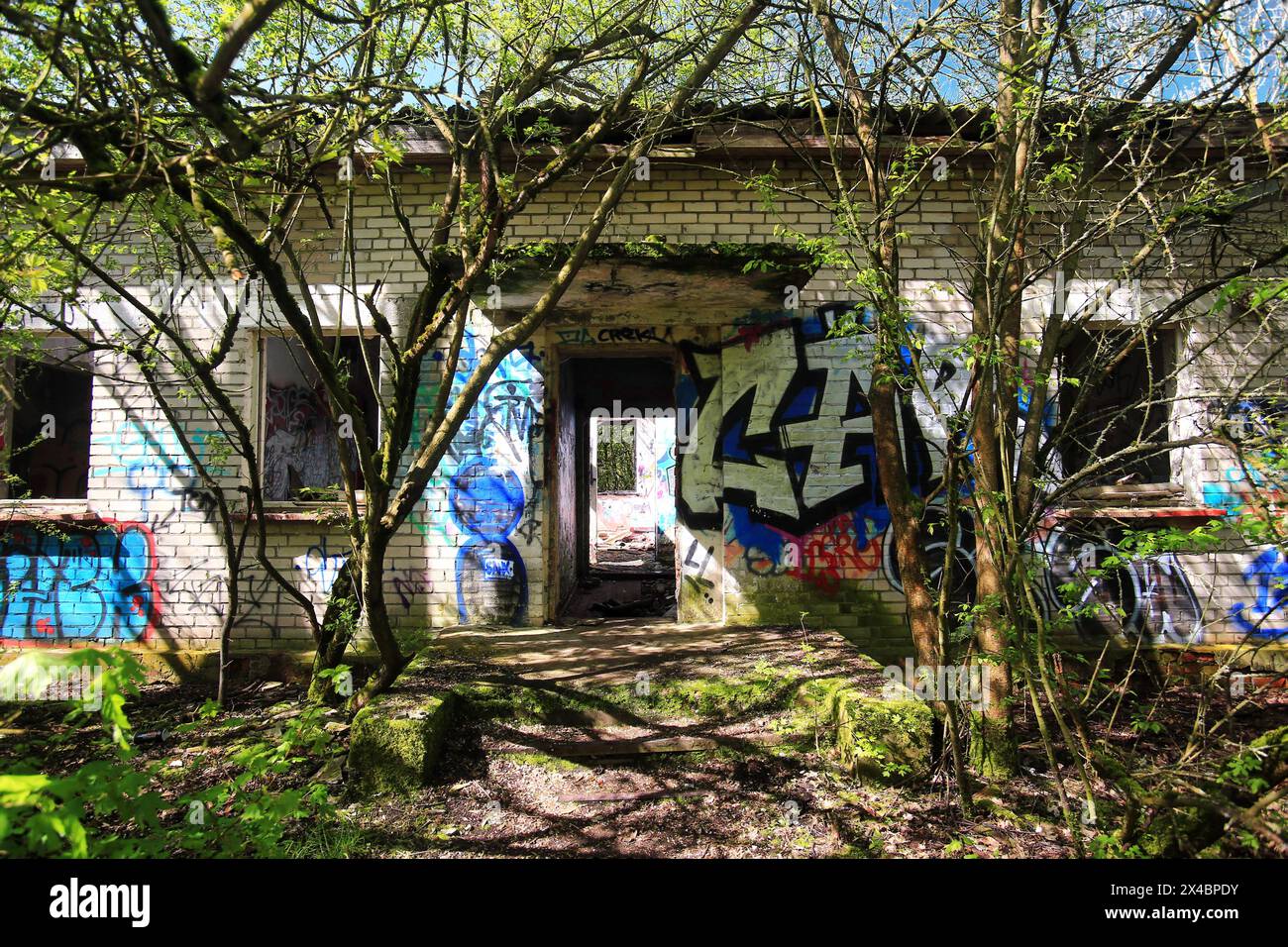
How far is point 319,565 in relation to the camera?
5758 millimetres

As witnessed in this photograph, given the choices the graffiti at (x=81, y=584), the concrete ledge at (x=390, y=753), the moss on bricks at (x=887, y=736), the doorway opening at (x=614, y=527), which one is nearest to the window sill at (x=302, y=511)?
the graffiti at (x=81, y=584)

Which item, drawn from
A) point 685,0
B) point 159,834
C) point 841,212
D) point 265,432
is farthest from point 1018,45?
point 265,432

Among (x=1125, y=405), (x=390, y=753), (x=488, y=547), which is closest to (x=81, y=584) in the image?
(x=488, y=547)

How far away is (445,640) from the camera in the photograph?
5113 millimetres

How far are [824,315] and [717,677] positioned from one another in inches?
121

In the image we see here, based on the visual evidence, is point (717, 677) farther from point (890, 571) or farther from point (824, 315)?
point (824, 315)

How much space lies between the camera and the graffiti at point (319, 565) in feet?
18.9

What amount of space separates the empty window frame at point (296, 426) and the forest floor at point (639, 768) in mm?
2160

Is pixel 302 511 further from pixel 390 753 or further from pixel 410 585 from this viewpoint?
pixel 390 753

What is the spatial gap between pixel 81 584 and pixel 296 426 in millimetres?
2055

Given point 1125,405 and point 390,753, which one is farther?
point 1125,405

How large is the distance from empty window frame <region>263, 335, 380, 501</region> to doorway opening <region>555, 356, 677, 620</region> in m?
2.05

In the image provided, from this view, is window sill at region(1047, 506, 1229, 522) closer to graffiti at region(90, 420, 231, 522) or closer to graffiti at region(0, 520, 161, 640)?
graffiti at region(90, 420, 231, 522)

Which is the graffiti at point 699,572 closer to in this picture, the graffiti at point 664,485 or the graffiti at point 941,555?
the graffiti at point 941,555
